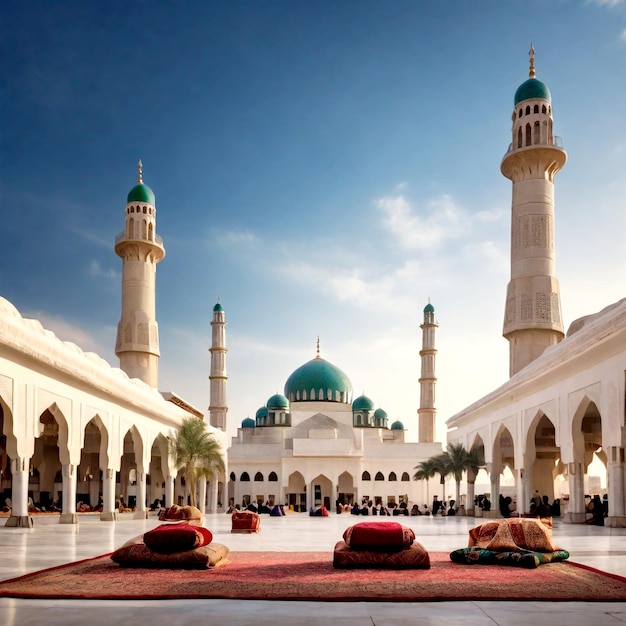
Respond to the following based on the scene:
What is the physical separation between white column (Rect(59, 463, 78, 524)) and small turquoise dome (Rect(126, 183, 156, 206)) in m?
14.9

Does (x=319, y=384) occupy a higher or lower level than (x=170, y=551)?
higher

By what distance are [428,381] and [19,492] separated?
31.4 metres

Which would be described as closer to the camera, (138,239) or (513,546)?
(513,546)

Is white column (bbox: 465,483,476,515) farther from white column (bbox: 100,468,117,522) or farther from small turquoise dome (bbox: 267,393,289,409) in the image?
small turquoise dome (bbox: 267,393,289,409)

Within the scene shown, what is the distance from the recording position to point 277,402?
5125 cm

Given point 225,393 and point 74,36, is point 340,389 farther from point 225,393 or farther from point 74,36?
point 74,36

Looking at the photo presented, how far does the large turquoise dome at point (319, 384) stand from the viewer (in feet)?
164

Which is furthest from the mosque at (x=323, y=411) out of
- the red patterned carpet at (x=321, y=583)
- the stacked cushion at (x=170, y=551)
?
the red patterned carpet at (x=321, y=583)

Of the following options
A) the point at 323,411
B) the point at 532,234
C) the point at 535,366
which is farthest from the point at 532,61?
the point at 323,411

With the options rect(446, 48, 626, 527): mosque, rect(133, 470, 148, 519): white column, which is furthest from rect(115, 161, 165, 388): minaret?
rect(446, 48, 626, 527): mosque

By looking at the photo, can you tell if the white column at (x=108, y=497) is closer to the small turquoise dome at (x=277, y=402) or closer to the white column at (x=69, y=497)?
the white column at (x=69, y=497)

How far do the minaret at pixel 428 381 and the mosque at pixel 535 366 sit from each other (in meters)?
11.5

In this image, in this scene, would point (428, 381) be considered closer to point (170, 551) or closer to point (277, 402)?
point (277, 402)

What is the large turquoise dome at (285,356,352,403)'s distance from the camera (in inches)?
1967
